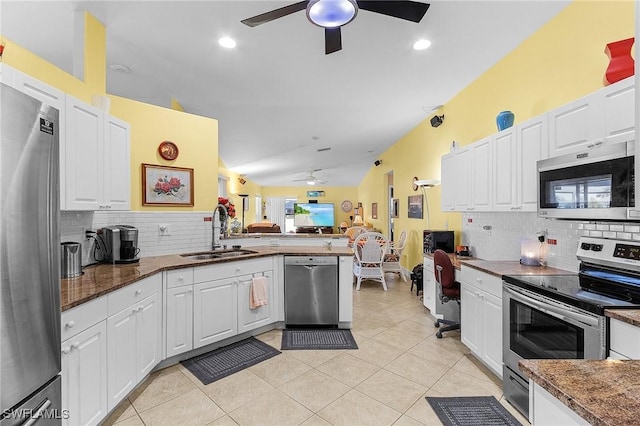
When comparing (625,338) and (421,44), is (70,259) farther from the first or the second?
(421,44)

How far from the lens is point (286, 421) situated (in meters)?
1.87

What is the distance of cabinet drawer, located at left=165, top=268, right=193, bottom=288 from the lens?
2473 mm

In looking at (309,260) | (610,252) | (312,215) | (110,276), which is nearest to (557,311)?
(610,252)

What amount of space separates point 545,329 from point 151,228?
346 centimetres

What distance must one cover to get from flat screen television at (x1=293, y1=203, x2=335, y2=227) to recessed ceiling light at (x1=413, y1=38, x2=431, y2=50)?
9734 mm

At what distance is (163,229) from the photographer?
122 inches

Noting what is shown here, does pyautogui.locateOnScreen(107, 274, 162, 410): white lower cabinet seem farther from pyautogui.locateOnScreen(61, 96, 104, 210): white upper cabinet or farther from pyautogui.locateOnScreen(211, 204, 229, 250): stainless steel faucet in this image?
pyautogui.locateOnScreen(211, 204, 229, 250): stainless steel faucet

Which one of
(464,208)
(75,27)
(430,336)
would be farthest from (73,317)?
(464,208)

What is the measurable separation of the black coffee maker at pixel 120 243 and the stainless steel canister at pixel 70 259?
1.48 feet

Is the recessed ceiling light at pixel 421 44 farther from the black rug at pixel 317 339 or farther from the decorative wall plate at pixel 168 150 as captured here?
the black rug at pixel 317 339

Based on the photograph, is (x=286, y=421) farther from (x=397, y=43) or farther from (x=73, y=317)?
(x=397, y=43)

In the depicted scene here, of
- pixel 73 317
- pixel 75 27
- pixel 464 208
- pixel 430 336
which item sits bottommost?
pixel 430 336

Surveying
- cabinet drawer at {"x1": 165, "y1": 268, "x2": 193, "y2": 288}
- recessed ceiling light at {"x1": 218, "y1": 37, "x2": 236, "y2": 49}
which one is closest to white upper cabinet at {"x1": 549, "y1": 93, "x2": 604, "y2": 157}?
recessed ceiling light at {"x1": 218, "y1": 37, "x2": 236, "y2": 49}

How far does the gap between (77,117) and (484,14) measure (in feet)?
10.4
